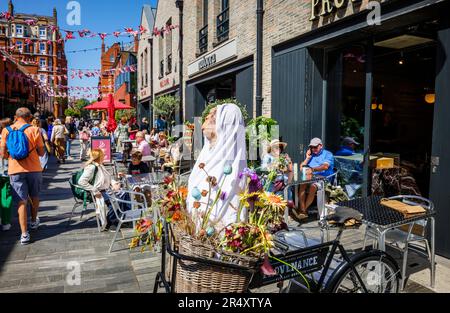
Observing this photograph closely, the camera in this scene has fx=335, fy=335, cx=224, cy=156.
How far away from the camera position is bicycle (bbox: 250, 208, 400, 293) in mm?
2254

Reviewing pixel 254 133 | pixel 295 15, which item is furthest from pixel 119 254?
pixel 295 15

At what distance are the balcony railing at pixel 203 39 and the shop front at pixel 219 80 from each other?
469 millimetres

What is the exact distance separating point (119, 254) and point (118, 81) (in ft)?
135

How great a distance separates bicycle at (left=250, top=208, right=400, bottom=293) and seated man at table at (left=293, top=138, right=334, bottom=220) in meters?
3.13

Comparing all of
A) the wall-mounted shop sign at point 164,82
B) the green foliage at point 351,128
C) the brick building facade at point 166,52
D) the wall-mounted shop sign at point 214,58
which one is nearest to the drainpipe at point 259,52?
the wall-mounted shop sign at point 214,58

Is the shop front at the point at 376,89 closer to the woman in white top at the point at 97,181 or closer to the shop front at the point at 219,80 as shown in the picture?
the shop front at the point at 219,80

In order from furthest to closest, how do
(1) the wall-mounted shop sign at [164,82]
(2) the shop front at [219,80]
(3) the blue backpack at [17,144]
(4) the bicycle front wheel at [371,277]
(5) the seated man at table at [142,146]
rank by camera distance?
(1) the wall-mounted shop sign at [164,82] → (2) the shop front at [219,80] → (5) the seated man at table at [142,146] → (3) the blue backpack at [17,144] → (4) the bicycle front wheel at [371,277]

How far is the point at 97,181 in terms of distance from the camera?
546 cm

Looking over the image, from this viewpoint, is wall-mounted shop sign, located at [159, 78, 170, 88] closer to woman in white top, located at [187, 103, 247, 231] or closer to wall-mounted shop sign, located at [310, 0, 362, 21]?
wall-mounted shop sign, located at [310, 0, 362, 21]

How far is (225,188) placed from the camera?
259 centimetres

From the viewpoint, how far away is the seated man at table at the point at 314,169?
6074 millimetres

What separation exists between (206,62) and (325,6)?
6442 mm
